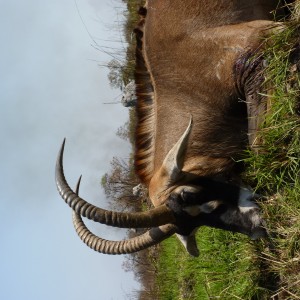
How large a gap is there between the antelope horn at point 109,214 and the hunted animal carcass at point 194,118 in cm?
1

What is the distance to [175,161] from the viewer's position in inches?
238

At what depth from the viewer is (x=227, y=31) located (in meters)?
6.47

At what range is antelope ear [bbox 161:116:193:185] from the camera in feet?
19.3

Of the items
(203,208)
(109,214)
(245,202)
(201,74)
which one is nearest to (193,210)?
(203,208)

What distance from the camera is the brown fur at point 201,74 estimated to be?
21.4ft

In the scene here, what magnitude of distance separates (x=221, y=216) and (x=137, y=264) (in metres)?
12.6

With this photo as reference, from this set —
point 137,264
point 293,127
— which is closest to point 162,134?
point 293,127

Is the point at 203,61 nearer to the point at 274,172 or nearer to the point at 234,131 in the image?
the point at 234,131

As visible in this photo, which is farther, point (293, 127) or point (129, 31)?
point (129, 31)

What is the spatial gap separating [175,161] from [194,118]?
3.26 ft

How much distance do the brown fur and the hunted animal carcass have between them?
0.5 inches

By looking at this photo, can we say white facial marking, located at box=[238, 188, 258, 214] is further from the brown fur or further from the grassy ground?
the brown fur

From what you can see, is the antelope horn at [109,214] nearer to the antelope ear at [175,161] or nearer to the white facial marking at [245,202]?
the antelope ear at [175,161]

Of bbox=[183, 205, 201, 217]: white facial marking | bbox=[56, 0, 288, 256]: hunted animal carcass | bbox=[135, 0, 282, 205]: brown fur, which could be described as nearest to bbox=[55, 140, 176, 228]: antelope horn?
bbox=[56, 0, 288, 256]: hunted animal carcass
